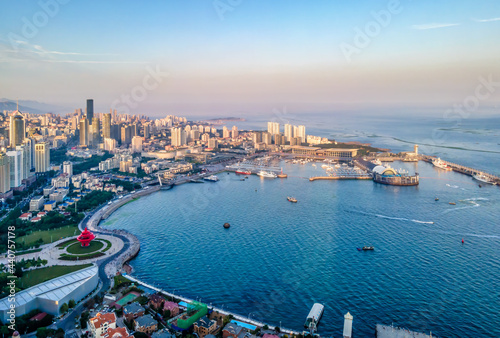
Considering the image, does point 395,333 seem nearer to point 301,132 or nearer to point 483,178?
point 483,178

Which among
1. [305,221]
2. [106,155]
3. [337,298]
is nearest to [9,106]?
[106,155]

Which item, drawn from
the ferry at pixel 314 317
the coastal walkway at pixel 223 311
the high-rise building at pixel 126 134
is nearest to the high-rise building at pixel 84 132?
the high-rise building at pixel 126 134

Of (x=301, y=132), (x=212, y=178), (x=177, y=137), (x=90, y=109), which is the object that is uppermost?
(x=90, y=109)

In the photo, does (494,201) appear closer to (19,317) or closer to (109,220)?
(109,220)

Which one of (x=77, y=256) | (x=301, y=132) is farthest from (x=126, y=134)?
(x=77, y=256)

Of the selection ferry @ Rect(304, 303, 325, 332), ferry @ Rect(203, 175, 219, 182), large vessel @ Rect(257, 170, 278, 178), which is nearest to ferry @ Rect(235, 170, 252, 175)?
large vessel @ Rect(257, 170, 278, 178)
